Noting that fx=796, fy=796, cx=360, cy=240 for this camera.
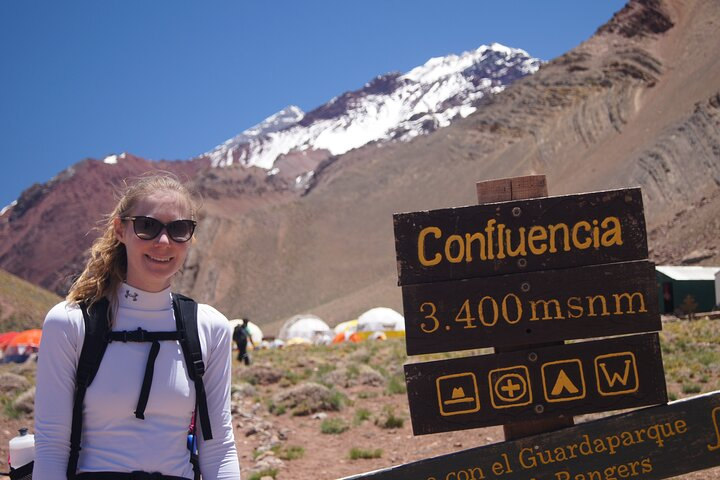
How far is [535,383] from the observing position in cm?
387

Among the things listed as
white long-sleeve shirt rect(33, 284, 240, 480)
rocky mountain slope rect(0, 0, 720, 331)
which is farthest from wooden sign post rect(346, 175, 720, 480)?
rocky mountain slope rect(0, 0, 720, 331)

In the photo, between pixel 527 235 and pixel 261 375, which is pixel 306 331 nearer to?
pixel 261 375

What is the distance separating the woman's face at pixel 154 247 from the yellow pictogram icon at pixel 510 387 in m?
1.69

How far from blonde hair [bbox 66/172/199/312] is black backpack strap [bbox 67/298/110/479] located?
0.11 m

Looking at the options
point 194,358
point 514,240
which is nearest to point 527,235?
point 514,240

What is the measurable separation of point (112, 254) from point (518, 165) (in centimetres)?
6819

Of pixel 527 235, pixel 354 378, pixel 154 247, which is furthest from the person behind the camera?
pixel 354 378

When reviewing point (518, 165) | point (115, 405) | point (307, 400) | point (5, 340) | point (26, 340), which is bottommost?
point (307, 400)

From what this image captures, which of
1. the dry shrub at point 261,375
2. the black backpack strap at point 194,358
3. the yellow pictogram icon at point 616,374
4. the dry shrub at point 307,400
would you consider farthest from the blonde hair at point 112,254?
the dry shrub at point 261,375

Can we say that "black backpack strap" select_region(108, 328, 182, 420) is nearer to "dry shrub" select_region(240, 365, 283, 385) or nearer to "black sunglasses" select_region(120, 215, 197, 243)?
"black sunglasses" select_region(120, 215, 197, 243)

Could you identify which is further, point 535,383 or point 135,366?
point 535,383

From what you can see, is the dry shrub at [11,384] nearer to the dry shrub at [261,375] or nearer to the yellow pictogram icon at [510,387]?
the dry shrub at [261,375]

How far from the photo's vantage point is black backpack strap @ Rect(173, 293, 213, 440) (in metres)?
2.79

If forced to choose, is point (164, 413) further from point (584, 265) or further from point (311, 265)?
point (311, 265)
